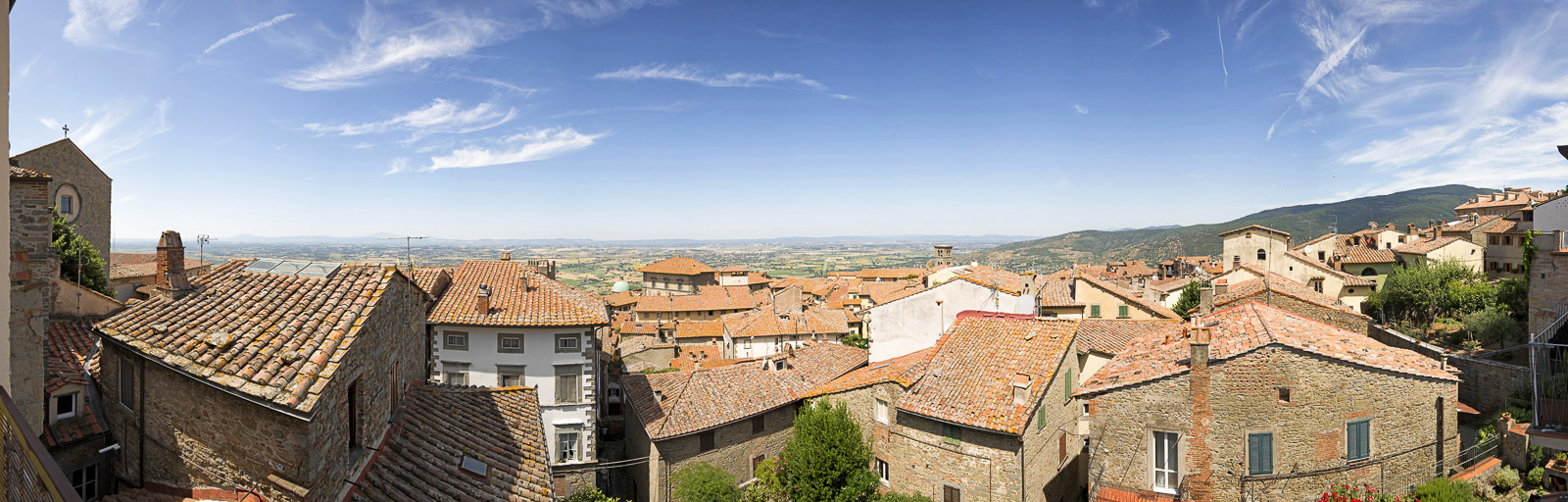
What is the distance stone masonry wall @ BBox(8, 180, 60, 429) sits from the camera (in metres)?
9.67

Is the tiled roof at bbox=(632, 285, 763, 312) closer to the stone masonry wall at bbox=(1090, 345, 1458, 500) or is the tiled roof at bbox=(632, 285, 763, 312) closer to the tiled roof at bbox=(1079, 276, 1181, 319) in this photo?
the tiled roof at bbox=(1079, 276, 1181, 319)

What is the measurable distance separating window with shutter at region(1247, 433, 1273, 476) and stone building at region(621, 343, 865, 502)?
15345mm

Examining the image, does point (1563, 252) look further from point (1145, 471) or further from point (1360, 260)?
point (1360, 260)

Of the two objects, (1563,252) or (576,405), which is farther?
(576,405)

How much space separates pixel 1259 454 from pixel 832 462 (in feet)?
38.4

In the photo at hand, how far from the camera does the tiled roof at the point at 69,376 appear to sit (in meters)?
10.4

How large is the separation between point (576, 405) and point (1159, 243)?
162600mm

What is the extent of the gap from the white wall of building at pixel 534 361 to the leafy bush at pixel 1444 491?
23.9 m

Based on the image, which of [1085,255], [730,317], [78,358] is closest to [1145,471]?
[78,358]

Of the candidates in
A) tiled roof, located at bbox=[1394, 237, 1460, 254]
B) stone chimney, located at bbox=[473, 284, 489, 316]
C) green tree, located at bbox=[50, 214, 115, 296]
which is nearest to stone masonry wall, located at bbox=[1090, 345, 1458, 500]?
Result: stone chimney, located at bbox=[473, 284, 489, 316]

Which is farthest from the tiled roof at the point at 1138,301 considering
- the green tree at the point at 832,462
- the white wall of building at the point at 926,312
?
the green tree at the point at 832,462

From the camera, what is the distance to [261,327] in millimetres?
7484

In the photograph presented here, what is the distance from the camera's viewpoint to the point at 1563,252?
1933cm

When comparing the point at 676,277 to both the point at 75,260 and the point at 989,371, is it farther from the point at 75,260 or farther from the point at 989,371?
the point at 989,371
